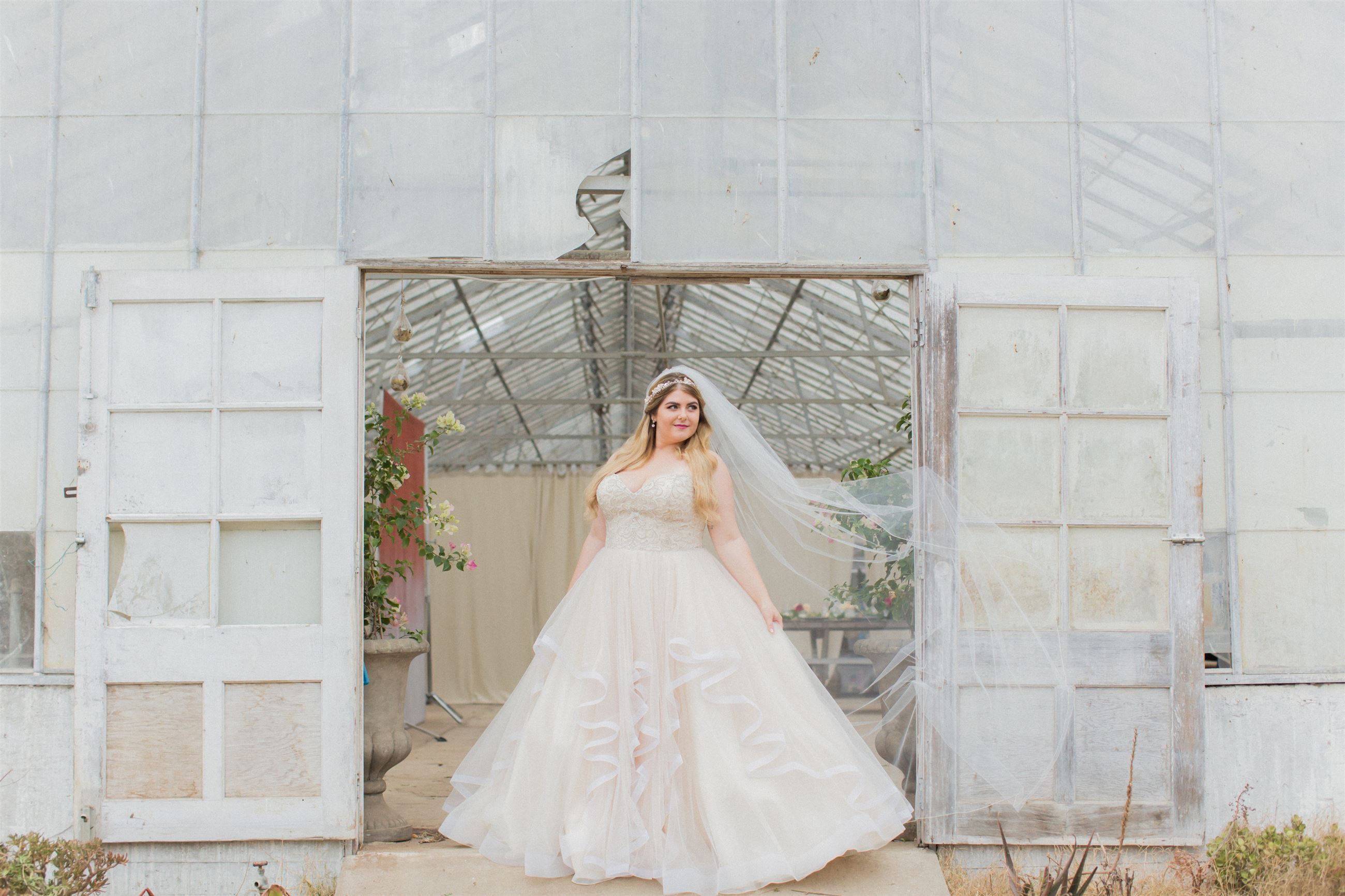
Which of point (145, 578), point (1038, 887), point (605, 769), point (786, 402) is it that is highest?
point (786, 402)

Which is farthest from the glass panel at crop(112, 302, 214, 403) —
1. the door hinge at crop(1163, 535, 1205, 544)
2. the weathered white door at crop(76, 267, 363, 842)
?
the door hinge at crop(1163, 535, 1205, 544)

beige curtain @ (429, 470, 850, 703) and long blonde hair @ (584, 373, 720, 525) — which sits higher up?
long blonde hair @ (584, 373, 720, 525)

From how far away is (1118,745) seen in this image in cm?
394

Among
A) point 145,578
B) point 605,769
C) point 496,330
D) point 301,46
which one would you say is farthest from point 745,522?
point 496,330

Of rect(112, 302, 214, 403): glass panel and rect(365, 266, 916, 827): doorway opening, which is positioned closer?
rect(112, 302, 214, 403): glass panel

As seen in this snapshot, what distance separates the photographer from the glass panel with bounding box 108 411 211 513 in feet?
12.9

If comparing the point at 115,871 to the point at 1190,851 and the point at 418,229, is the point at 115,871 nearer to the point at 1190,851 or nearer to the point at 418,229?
the point at 418,229

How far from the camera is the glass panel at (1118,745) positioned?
3934 millimetres

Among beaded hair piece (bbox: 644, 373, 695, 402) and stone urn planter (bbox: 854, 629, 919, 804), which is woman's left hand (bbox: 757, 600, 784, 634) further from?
beaded hair piece (bbox: 644, 373, 695, 402)

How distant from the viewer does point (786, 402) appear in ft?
35.0

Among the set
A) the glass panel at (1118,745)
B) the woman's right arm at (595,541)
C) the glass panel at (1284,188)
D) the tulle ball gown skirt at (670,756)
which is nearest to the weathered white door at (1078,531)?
the glass panel at (1118,745)

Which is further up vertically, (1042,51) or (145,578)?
(1042,51)

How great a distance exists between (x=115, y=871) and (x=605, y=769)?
177 centimetres

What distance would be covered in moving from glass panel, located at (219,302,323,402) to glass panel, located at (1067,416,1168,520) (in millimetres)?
2737
